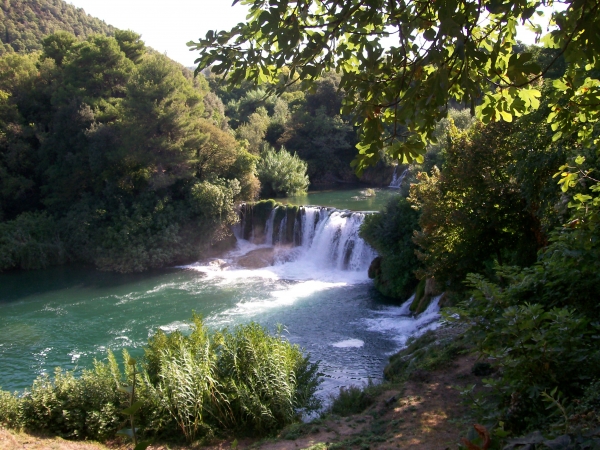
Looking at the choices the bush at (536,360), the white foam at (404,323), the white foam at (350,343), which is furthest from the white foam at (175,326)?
the bush at (536,360)

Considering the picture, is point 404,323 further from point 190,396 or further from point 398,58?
point 398,58

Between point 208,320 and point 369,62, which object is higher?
point 369,62

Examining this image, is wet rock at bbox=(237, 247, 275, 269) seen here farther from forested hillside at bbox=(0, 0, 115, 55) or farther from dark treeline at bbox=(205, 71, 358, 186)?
forested hillside at bbox=(0, 0, 115, 55)

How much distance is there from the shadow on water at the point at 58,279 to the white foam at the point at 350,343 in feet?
33.4

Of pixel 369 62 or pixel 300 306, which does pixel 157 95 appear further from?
pixel 369 62

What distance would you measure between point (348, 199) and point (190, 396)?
67.8ft

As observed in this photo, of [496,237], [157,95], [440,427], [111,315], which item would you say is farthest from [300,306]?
[157,95]

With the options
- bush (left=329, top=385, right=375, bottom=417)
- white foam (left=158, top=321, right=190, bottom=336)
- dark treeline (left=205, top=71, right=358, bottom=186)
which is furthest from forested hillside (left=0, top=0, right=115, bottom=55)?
bush (left=329, top=385, right=375, bottom=417)

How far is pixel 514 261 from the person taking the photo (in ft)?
32.0

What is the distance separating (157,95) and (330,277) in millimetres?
11035

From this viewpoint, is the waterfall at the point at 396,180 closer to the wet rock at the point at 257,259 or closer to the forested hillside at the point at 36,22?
the wet rock at the point at 257,259

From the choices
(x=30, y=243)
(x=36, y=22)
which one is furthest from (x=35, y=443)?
(x=36, y=22)

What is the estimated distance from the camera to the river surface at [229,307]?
1206cm

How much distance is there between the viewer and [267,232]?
23344mm
